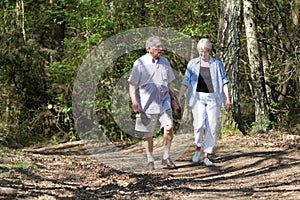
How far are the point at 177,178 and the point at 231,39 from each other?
450 cm

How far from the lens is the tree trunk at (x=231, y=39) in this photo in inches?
427

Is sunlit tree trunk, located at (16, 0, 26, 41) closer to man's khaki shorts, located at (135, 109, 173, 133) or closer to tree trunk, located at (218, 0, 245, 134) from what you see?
tree trunk, located at (218, 0, 245, 134)

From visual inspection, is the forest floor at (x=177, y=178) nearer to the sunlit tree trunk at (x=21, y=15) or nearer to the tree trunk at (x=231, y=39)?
the tree trunk at (x=231, y=39)

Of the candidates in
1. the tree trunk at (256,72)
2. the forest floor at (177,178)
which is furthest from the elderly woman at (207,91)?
the tree trunk at (256,72)

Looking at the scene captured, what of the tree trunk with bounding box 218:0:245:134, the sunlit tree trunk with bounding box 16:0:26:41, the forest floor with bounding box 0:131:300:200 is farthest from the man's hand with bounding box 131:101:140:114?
the sunlit tree trunk with bounding box 16:0:26:41

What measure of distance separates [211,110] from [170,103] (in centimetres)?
60

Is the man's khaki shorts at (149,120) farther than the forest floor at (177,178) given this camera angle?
Yes

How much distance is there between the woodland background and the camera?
1488 cm

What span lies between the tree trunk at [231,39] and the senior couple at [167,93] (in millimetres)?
2793

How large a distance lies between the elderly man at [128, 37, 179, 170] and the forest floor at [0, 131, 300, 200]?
2.06 feet

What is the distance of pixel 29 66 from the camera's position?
16.0 metres

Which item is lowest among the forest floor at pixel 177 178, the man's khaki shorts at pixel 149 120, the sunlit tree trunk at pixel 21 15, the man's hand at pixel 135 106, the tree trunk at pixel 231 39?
the forest floor at pixel 177 178

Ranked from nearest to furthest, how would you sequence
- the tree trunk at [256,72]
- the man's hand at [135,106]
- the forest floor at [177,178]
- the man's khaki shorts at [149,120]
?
the forest floor at [177,178] < the man's hand at [135,106] < the man's khaki shorts at [149,120] < the tree trunk at [256,72]

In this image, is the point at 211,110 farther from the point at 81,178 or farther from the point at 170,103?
the point at 81,178
